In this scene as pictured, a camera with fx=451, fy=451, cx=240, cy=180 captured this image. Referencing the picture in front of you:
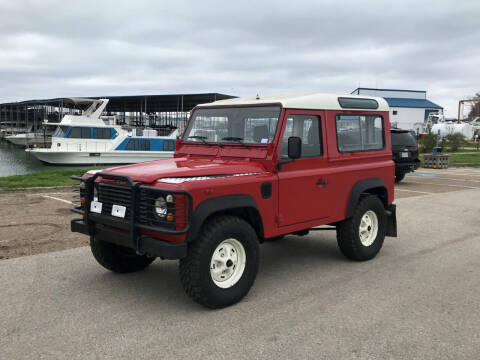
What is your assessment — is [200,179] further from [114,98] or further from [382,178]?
[114,98]

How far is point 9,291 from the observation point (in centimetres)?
478

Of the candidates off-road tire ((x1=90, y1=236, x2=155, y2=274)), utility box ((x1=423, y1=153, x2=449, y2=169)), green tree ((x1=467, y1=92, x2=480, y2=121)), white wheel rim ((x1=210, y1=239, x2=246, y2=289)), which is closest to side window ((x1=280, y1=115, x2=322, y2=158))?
white wheel rim ((x1=210, y1=239, x2=246, y2=289))

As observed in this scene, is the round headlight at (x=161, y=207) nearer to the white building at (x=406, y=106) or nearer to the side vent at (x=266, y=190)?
the side vent at (x=266, y=190)

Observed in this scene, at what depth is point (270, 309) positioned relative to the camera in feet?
14.4

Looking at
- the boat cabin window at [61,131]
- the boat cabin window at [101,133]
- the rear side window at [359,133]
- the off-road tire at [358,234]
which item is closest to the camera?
the rear side window at [359,133]

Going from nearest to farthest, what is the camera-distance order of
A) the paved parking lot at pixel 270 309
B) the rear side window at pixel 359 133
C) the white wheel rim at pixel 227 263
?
the paved parking lot at pixel 270 309
the white wheel rim at pixel 227 263
the rear side window at pixel 359 133

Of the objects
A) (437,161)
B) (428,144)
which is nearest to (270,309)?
(437,161)

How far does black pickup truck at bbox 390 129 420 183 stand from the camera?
15.0m

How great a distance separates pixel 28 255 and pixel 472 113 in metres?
101

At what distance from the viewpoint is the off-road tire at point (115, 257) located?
207 inches

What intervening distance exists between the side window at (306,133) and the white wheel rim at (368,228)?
133cm

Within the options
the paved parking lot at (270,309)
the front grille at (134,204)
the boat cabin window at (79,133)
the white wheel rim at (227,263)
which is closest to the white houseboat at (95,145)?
the boat cabin window at (79,133)

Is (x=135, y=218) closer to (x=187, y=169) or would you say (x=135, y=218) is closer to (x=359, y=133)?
(x=187, y=169)

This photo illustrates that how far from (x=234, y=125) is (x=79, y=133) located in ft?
90.2
